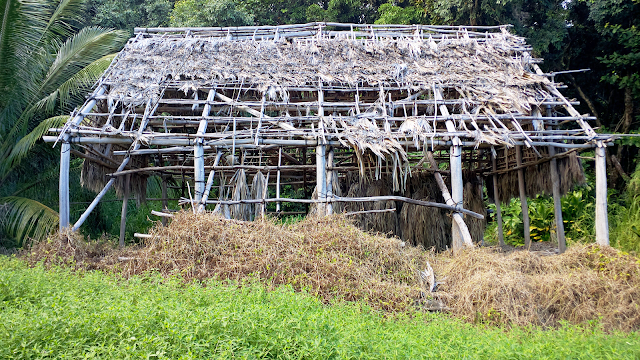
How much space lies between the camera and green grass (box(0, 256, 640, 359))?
153 inches

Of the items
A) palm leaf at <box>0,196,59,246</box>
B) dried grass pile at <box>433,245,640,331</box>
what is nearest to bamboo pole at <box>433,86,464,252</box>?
dried grass pile at <box>433,245,640,331</box>

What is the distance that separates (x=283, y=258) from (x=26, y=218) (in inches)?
220

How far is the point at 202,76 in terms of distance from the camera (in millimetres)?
9016

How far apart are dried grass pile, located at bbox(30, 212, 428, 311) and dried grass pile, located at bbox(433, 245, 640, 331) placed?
2.09 ft

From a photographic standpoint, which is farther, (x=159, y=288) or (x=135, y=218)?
(x=135, y=218)

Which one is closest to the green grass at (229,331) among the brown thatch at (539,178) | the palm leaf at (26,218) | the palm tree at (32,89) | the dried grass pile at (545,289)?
the dried grass pile at (545,289)

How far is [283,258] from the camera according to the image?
6.26 m

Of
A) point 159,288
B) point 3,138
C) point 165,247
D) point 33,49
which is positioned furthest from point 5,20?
point 159,288

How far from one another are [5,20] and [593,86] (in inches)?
613

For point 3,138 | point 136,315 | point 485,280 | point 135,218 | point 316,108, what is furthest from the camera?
point 135,218

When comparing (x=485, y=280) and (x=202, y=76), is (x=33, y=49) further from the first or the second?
(x=485, y=280)

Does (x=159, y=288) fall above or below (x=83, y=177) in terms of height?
below

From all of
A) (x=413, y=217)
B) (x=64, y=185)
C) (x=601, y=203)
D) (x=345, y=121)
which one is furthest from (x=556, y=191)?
(x=64, y=185)

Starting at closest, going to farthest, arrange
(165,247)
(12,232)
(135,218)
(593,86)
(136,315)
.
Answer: (136,315) → (165,247) → (12,232) → (135,218) → (593,86)
